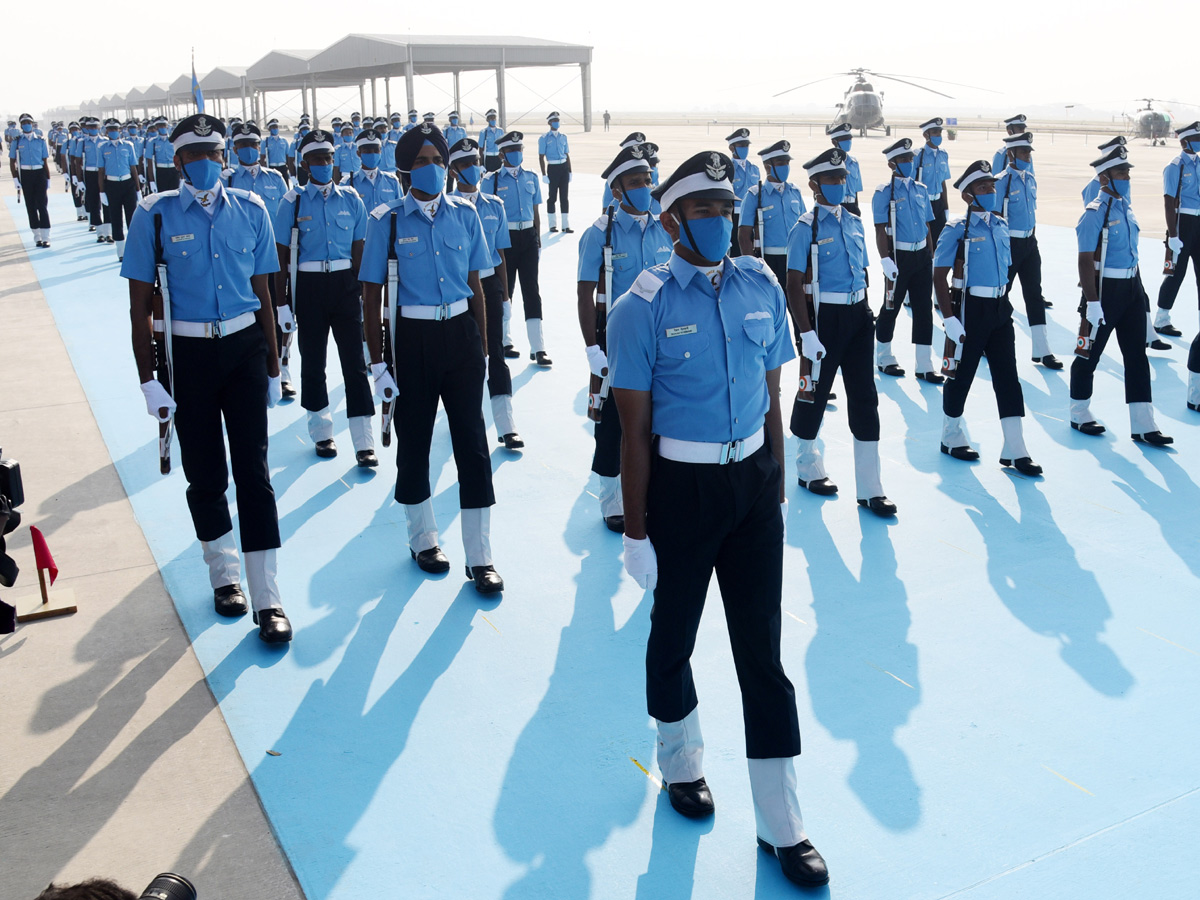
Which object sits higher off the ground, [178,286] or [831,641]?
[178,286]

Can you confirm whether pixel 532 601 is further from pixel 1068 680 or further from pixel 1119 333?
pixel 1119 333

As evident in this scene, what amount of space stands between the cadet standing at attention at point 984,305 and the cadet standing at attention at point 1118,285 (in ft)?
2.76

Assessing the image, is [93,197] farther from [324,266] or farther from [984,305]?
[984,305]

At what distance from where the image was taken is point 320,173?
7090 millimetres

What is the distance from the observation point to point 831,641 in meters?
4.83

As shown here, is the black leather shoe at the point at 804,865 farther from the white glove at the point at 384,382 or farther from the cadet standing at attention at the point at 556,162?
the cadet standing at attention at the point at 556,162

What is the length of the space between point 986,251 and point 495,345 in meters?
3.46

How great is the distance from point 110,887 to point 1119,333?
25.8 feet

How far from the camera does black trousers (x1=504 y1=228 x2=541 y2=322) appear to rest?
10023mm

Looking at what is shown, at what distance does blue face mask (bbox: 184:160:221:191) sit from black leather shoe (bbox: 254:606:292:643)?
2013 millimetres

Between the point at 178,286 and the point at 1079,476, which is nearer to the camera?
the point at 178,286

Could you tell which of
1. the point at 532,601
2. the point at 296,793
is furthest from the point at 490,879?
the point at 532,601

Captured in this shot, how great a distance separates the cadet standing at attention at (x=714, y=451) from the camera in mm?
3207

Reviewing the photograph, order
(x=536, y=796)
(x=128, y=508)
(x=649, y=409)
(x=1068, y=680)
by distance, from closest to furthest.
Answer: (x=649, y=409), (x=536, y=796), (x=1068, y=680), (x=128, y=508)
